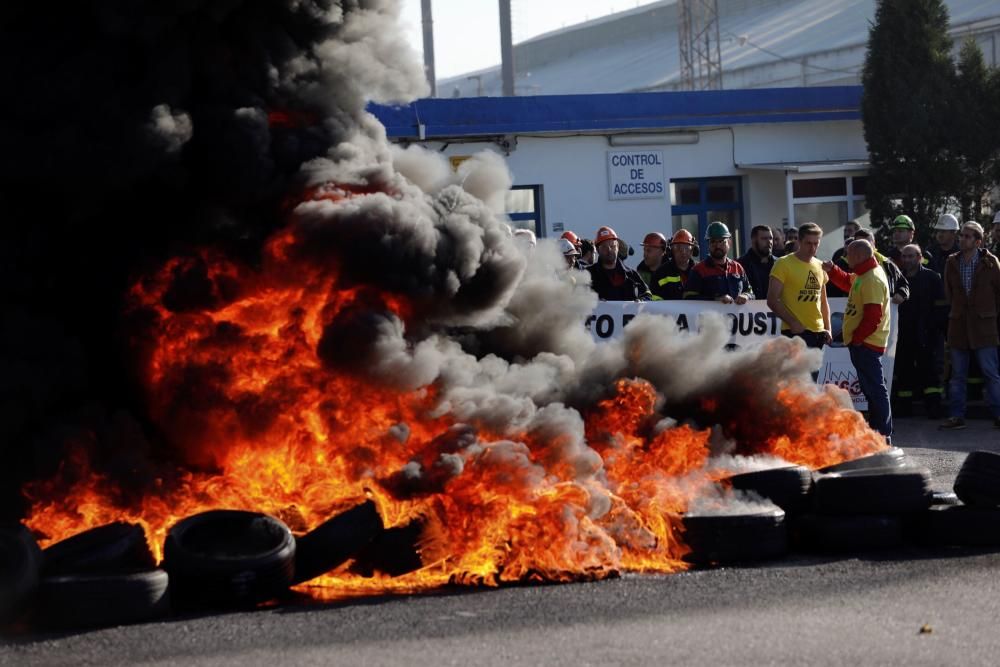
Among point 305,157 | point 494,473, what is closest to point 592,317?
point 305,157

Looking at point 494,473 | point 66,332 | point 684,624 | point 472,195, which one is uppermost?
point 472,195

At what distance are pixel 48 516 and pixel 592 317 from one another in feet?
22.6

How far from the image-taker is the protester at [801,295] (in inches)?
522

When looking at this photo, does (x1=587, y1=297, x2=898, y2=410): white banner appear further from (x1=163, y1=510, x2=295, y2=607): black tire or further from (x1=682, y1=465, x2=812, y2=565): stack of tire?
(x1=163, y1=510, x2=295, y2=607): black tire

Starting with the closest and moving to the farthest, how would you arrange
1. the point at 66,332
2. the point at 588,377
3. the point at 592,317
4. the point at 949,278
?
the point at 66,332, the point at 588,377, the point at 592,317, the point at 949,278

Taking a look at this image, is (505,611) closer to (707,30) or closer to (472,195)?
(472,195)

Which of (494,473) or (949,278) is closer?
(494,473)

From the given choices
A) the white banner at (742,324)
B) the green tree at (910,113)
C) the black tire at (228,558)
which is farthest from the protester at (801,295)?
the green tree at (910,113)

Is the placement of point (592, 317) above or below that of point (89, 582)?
above

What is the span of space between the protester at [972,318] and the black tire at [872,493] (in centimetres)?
693

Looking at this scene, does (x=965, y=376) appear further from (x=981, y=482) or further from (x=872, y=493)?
(x=872, y=493)

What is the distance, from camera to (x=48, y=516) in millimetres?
8766

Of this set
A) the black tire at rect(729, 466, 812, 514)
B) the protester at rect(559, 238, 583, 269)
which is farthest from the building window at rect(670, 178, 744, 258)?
the black tire at rect(729, 466, 812, 514)

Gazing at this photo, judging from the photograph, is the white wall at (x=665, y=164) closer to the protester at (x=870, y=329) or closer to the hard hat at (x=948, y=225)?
the hard hat at (x=948, y=225)
